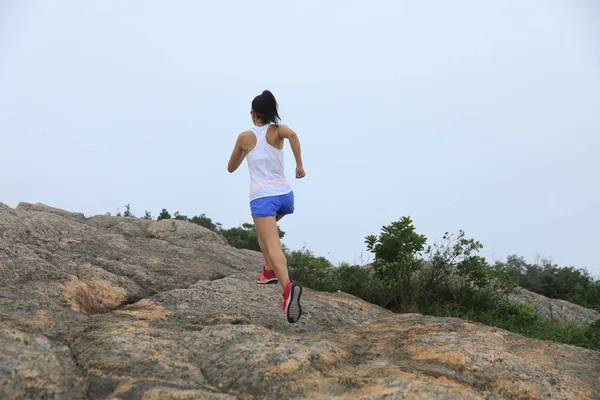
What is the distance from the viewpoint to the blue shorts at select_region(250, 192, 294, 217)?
463cm

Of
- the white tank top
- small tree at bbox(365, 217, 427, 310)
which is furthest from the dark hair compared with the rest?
small tree at bbox(365, 217, 427, 310)

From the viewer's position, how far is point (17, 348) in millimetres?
2775

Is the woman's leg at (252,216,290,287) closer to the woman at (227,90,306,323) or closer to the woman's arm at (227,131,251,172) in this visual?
the woman at (227,90,306,323)

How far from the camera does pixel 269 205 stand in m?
4.64

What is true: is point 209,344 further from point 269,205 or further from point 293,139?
point 293,139

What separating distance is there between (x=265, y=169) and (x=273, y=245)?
2.26ft

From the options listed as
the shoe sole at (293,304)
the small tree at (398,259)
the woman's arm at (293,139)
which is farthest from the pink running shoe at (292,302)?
the small tree at (398,259)

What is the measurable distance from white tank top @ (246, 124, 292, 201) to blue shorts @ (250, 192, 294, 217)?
0.12 feet

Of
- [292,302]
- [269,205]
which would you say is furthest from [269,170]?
[292,302]

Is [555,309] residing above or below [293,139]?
below

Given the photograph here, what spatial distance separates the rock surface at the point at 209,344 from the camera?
8.98 ft

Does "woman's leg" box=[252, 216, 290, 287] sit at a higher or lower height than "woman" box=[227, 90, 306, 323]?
lower

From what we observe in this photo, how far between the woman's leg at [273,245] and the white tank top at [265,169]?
0.24 metres

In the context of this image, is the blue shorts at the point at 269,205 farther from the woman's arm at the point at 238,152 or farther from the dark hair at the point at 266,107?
the dark hair at the point at 266,107
